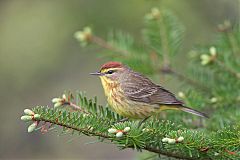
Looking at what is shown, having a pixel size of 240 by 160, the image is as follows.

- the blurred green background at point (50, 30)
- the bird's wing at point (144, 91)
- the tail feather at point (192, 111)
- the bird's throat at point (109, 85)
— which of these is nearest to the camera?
the tail feather at point (192, 111)

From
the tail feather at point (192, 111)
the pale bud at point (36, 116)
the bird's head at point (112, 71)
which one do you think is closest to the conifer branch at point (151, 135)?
the pale bud at point (36, 116)

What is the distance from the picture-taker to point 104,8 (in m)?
5.71

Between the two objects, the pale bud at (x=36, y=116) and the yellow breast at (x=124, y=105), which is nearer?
the pale bud at (x=36, y=116)

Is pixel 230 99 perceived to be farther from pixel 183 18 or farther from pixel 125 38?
pixel 183 18

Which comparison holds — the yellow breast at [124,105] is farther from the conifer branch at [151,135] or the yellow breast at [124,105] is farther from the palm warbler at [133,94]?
the conifer branch at [151,135]

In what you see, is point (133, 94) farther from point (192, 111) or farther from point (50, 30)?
point (50, 30)

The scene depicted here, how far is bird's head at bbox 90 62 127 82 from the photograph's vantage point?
4.64 meters

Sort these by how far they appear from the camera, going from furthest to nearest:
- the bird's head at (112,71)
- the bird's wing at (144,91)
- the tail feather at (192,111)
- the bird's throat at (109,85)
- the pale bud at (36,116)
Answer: the bird's throat at (109,85), the bird's head at (112,71), the bird's wing at (144,91), the tail feather at (192,111), the pale bud at (36,116)

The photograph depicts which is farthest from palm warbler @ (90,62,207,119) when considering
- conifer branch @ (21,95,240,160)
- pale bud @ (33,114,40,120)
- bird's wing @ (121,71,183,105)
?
pale bud @ (33,114,40,120)

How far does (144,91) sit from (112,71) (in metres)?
0.39

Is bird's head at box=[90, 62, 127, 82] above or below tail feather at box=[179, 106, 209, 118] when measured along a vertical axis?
above

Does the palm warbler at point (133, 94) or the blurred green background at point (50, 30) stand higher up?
the blurred green background at point (50, 30)

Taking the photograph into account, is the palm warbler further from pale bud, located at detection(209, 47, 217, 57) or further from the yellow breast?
pale bud, located at detection(209, 47, 217, 57)

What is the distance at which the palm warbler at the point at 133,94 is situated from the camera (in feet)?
14.2
